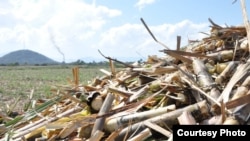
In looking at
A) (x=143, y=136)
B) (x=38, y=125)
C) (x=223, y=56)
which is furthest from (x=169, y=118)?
(x=38, y=125)

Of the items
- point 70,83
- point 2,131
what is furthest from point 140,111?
point 70,83

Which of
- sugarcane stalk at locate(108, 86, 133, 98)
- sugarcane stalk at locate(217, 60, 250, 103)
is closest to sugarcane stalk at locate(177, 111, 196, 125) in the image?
sugarcane stalk at locate(217, 60, 250, 103)

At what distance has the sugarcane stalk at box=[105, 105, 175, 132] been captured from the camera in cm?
275

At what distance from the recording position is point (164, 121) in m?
2.64

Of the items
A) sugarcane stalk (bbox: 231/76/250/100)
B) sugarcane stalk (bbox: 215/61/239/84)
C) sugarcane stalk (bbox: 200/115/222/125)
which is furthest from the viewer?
sugarcane stalk (bbox: 215/61/239/84)

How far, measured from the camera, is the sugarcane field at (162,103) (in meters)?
2.55

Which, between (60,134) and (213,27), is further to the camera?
(213,27)

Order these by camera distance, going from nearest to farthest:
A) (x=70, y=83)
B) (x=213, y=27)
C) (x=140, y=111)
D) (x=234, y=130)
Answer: (x=234, y=130) < (x=140, y=111) < (x=213, y=27) < (x=70, y=83)

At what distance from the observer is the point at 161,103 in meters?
2.93

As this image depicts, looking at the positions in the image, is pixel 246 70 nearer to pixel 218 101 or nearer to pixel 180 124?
pixel 218 101

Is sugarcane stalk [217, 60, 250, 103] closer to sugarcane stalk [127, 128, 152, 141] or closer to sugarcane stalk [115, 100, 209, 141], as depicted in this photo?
sugarcane stalk [115, 100, 209, 141]

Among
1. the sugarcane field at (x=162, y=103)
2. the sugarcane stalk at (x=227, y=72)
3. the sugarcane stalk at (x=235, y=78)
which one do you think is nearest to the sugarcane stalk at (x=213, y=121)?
the sugarcane field at (x=162, y=103)

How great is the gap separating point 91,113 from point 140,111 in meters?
0.47

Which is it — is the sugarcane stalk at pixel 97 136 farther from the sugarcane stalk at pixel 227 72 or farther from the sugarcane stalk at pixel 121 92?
the sugarcane stalk at pixel 227 72
